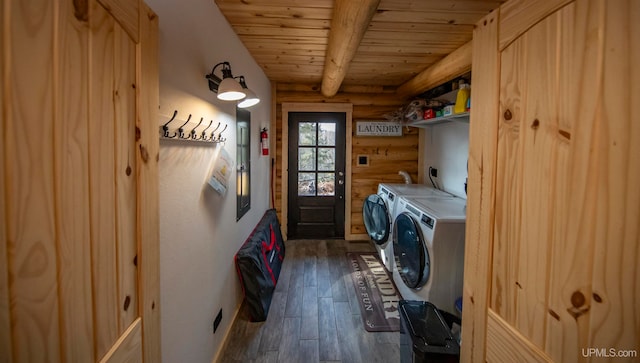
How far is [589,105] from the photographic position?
1.90ft

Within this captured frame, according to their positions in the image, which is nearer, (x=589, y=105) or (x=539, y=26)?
(x=589, y=105)

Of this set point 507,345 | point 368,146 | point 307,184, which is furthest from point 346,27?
point 307,184

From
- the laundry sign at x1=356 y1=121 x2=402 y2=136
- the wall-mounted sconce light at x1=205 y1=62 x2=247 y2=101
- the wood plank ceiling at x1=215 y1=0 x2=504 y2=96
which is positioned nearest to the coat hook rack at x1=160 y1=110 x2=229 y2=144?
the wall-mounted sconce light at x1=205 y1=62 x2=247 y2=101

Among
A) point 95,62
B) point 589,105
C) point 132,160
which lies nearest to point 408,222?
point 589,105

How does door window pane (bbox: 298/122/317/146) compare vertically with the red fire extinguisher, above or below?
above

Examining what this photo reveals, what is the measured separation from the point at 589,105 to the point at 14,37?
40.1 inches

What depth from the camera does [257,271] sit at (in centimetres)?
237

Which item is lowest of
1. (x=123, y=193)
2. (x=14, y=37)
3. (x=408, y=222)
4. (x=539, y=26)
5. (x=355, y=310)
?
(x=355, y=310)

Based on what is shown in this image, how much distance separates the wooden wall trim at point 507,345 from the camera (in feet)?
2.39

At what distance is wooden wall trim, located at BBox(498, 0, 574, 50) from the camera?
0.68 meters

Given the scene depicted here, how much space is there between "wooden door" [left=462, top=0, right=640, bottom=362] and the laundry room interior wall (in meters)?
2.25

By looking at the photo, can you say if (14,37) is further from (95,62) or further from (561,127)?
(561,127)

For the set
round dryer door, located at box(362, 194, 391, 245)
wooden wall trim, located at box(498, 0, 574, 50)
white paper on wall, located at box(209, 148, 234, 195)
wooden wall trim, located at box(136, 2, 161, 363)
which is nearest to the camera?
wooden wall trim, located at box(498, 0, 574, 50)

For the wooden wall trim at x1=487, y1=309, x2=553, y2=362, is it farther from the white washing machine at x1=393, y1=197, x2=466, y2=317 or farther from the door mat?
the door mat
